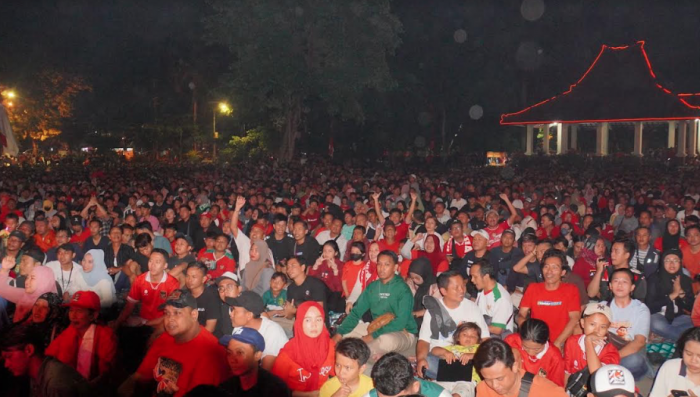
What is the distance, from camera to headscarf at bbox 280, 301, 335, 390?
5262 mm

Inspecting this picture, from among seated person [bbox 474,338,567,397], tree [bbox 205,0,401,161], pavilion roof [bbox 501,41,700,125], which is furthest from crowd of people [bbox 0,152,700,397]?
pavilion roof [bbox 501,41,700,125]

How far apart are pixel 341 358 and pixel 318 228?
7.66 metres

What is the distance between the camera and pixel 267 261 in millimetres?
9062

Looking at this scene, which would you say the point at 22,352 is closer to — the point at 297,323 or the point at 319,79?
the point at 297,323

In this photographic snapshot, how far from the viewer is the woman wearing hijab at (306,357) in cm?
523

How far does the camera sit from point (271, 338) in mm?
5551

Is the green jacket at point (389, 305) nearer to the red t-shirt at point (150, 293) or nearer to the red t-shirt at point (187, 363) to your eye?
the red t-shirt at point (150, 293)

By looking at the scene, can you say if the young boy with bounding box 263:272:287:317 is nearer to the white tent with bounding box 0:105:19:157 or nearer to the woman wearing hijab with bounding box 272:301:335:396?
the woman wearing hijab with bounding box 272:301:335:396

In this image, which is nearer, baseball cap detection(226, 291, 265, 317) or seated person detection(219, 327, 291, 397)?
seated person detection(219, 327, 291, 397)

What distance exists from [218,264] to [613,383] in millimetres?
5768

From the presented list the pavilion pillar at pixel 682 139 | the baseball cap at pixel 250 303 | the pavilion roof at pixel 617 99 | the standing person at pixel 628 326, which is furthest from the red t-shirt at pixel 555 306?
the pavilion pillar at pixel 682 139

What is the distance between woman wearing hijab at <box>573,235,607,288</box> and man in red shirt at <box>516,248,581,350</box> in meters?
1.79

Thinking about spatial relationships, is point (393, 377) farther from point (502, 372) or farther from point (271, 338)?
point (271, 338)

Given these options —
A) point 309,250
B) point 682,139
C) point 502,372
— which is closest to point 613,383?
point 502,372
